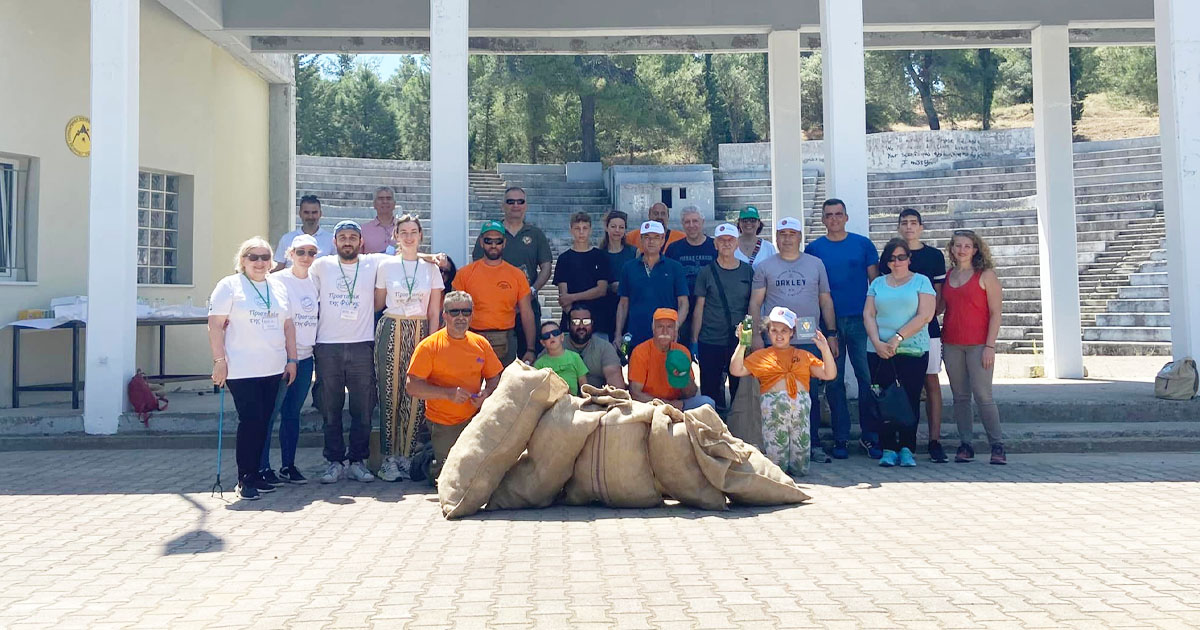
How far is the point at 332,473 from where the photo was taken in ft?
22.3

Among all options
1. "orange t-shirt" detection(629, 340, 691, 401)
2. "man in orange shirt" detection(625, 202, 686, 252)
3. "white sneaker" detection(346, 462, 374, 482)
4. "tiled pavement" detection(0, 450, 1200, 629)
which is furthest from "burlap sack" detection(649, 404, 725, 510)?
"man in orange shirt" detection(625, 202, 686, 252)

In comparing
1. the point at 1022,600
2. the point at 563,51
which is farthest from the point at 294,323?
the point at 563,51

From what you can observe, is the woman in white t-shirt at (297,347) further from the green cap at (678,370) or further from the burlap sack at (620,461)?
the green cap at (678,370)

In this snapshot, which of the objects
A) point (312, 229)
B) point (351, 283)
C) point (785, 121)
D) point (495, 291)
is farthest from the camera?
point (785, 121)

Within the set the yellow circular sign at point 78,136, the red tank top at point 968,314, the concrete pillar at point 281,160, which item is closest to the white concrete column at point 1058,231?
the red tank top at point 968,314

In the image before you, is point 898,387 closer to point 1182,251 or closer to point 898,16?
point 1182,251

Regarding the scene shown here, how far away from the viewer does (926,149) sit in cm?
2523

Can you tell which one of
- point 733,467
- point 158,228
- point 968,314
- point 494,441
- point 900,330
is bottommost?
point 733,467

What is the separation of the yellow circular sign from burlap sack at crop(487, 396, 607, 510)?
23.0 feet

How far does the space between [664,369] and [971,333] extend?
88.9 inches

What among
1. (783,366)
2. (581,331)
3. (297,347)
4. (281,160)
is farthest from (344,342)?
(281,160)

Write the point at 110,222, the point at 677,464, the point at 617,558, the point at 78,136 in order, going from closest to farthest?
the point at 617,558 → the point at 677,464 → the point at 110,222 → the point at 78,136

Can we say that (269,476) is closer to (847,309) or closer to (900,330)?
(847,309)

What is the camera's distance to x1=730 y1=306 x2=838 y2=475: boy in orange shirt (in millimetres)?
6777
